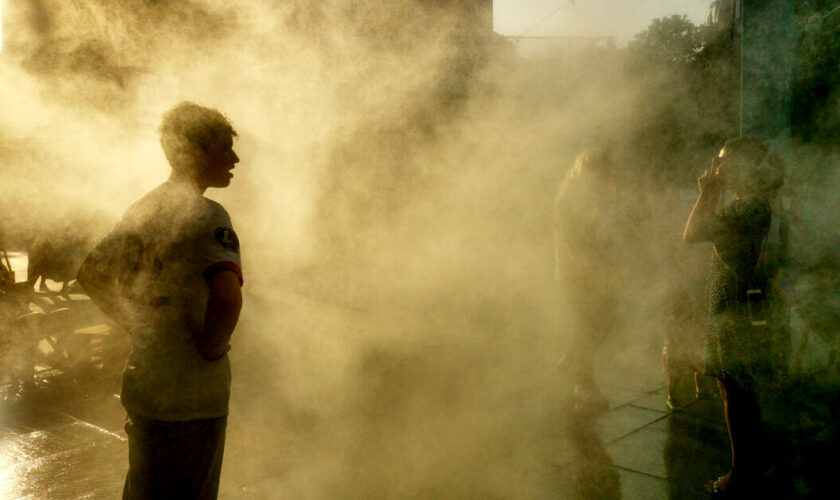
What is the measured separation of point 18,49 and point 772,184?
479cm

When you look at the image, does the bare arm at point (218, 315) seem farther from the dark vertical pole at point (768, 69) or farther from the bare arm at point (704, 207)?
the dark vertical pole at point (768, 69)

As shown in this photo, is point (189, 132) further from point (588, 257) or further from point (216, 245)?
point (588, 257)

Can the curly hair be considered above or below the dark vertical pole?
below

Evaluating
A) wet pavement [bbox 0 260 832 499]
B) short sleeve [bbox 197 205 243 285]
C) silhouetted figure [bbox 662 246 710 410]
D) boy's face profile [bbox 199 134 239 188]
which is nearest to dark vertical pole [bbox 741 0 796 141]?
silhouetted figure [bbox 662 246 710 410]

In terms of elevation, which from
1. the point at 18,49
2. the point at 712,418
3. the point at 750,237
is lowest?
the point at 712,418

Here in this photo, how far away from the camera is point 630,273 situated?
274 inches

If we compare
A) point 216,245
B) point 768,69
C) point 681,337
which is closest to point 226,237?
point 216,245

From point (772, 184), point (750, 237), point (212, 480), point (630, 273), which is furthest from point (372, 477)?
point (630, 273)

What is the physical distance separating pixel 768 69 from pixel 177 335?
508 centimetres

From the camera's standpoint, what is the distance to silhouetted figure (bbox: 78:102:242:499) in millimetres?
1711

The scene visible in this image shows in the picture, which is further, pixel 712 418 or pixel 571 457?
pixel 712 418

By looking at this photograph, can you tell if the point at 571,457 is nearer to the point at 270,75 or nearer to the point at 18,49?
the point at 270,75

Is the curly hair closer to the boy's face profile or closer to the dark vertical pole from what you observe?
the boy's face profile

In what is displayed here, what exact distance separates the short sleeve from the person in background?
221 centimetres
